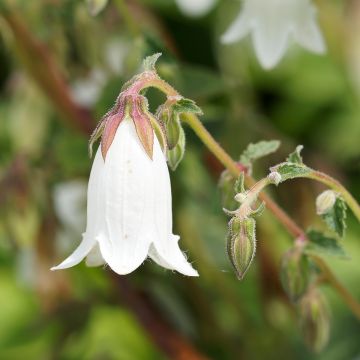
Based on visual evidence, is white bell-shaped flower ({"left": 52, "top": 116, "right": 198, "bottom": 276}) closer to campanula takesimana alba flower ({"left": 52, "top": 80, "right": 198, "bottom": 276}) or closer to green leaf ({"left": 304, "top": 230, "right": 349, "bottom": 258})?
campanula takesimana alba flower ({"left": 52, "top": 80, "right": 198, "bottom": 276})

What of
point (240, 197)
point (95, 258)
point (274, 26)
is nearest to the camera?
point (240, 197)

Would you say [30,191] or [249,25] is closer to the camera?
[249,25]

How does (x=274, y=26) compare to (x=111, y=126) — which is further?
(x=274, y=26)

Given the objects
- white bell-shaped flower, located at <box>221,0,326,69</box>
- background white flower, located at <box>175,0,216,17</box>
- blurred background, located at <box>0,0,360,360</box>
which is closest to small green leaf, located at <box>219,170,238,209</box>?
blurred background, located at <box>0,0,360,360</box>

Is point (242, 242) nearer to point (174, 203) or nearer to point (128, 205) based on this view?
point (128, 205)

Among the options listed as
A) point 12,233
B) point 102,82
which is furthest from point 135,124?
point 102,82

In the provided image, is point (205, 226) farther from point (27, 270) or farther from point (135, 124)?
point (135, 124)

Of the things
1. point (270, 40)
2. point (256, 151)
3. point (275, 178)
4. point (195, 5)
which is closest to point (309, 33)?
point (270, 40)
